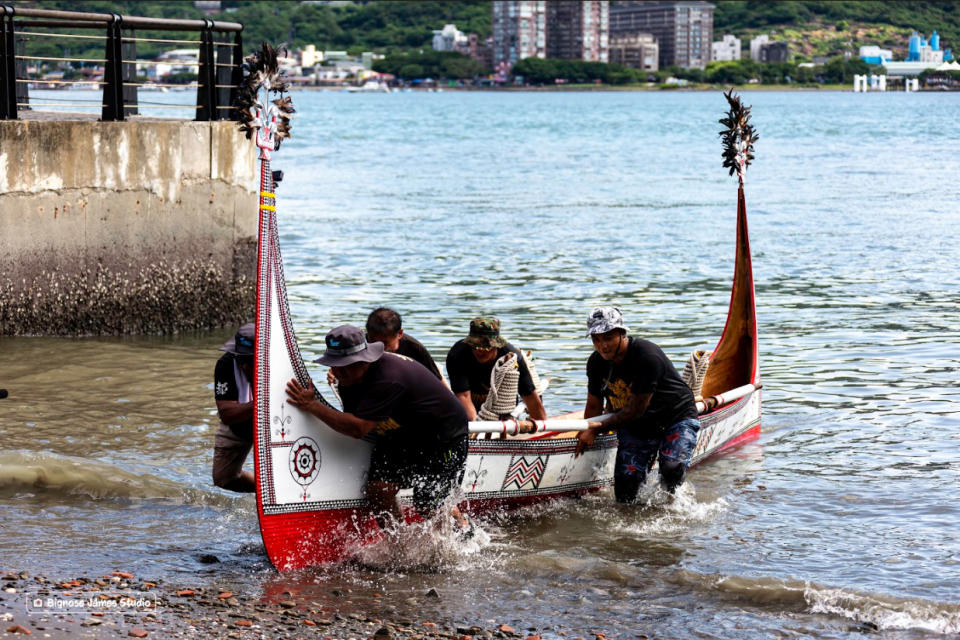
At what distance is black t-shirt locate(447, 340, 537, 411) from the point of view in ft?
34.1

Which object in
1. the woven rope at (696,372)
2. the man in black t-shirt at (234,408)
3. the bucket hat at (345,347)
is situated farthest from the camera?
the woven rope at (696,372)

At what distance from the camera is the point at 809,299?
70.1 ft

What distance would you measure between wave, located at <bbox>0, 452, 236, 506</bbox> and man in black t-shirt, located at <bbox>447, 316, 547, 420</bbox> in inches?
82.5

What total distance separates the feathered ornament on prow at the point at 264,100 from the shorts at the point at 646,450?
3860 mm

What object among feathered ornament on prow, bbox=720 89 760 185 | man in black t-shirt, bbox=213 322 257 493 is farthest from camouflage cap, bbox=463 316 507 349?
feathered ornament on prow, bbox=720 89 760 185

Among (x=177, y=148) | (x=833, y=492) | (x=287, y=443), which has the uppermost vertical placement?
(x=177, y=148)

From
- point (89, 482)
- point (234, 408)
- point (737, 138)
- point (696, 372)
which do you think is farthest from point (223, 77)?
point (234, 408)

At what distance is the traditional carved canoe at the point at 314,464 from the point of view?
26.5ft

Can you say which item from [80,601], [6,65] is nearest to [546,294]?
[6,65]

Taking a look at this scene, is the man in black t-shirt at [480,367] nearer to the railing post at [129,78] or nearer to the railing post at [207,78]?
the railing post at [207,78]

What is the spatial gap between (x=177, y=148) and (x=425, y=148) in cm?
5359

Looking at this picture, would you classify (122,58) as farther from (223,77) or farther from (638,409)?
(638,409)

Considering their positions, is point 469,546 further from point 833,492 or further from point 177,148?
point 177,148

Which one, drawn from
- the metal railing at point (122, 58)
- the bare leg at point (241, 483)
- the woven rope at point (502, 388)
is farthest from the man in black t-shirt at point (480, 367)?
the metal railing at point (122, 58)
